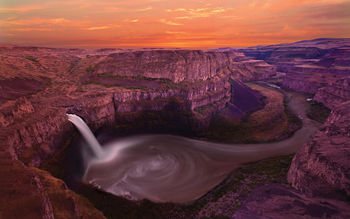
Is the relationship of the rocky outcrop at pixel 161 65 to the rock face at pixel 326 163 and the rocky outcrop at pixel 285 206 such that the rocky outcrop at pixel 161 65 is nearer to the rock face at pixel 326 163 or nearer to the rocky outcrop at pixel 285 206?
the rock face at pixel 326 163

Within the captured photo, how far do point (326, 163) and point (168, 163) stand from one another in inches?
1208

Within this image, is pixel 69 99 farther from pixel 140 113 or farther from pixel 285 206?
pixel 285 206

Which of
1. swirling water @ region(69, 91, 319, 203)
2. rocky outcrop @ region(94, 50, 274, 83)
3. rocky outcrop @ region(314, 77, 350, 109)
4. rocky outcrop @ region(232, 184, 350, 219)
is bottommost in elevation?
swirling water @ region(69, 91, 319, 203)

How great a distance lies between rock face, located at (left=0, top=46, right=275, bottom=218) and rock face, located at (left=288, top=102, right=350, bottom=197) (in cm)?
3277

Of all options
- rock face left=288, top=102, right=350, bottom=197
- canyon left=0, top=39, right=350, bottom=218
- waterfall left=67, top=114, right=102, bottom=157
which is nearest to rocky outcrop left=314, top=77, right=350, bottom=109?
canyon left=0, top=39, right=350, bottom=218

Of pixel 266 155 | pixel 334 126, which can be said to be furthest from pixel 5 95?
pixel 334 126

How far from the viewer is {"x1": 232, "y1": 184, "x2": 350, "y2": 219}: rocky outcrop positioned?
77.5 ft

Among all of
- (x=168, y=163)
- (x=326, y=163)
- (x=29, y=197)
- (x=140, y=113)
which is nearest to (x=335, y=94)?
(x=326, y=163)

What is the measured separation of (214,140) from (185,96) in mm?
20481

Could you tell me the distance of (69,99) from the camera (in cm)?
5609

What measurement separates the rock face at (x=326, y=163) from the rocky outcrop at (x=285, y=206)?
1729mm

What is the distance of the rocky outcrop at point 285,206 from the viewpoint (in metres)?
23.6

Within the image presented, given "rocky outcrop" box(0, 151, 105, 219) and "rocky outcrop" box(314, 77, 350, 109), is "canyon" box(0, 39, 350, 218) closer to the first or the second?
"rocky outcrop" box(0, 151, 105, 219)

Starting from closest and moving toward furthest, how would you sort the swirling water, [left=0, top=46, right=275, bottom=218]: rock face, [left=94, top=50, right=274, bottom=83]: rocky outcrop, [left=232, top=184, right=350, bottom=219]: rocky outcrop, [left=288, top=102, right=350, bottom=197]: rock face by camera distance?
[left=0, top=46, right=275, bottom=218]: rock face
[left=232, top=184, right=350, bottom=219]: rocky outcrop
[left=288, top=102, right=350, bottom=197]: rock face
the swirling water
[left=94, top=50, right=274, bottom=83]: rocky outcrop
